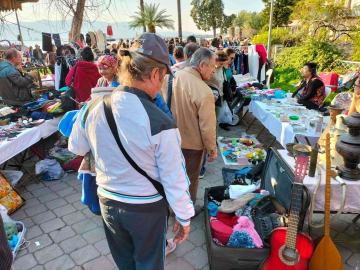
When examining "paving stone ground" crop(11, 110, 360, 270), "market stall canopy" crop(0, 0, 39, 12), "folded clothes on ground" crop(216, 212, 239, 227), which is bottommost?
"paving stone ground" crop(11, 110, 360, 270)

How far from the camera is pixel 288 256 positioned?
1970mm

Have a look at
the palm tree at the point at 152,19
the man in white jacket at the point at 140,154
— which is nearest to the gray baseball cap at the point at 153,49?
the man in white jacket at the point at 140,154

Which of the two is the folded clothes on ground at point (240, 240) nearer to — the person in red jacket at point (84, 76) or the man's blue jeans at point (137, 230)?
the man's blue jeans at point (137, 230)

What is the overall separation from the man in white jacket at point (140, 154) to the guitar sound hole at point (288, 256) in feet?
3.13

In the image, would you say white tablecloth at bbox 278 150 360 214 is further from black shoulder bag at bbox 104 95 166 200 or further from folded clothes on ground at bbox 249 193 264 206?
black shoulder bag at bbox 104 95 166 200

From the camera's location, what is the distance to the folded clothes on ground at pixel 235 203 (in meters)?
2.53

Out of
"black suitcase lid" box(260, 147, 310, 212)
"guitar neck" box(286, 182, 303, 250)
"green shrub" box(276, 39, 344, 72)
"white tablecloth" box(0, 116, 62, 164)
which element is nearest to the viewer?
"guitar neck" box(286, 182, 303, 250)

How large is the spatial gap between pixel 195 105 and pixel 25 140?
258 centimetres

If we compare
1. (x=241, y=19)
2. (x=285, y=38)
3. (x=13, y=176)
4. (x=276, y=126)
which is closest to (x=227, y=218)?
(x=276, y=126)

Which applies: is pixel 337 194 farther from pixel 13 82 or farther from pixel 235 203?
pixel 13 82

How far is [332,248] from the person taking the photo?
6.65ft

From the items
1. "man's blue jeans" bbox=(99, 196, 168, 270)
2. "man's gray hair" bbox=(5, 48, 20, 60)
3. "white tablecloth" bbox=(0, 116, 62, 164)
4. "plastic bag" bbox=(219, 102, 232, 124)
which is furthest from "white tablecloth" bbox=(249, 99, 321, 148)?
"man's gray hair" bbox=(5, 48, 20, 60)

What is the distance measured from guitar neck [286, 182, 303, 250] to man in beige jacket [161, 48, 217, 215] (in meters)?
0.90

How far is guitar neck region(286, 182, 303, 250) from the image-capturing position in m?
1.96
